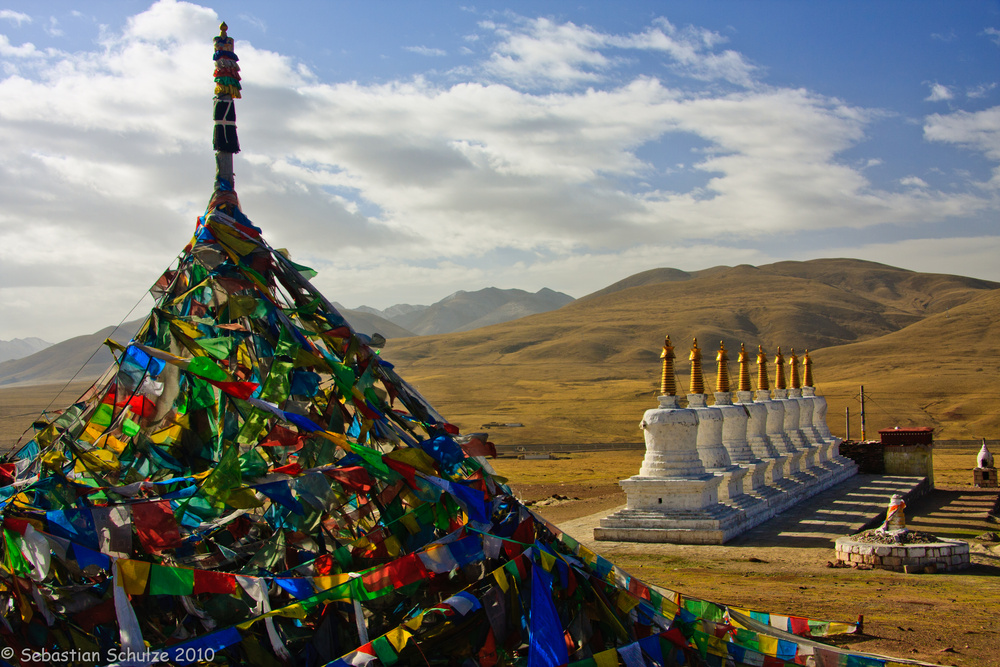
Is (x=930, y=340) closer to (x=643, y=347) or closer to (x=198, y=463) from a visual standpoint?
(x=643, y=347)

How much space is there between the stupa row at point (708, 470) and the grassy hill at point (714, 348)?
27462 mm

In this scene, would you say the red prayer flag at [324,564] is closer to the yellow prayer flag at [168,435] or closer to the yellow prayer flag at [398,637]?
the yellow prayer flag at [398,637]

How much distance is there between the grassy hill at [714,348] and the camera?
6125 centimetres

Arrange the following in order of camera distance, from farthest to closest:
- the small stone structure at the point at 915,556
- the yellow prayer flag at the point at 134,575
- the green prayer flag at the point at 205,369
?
1. the small stone structure at the point at 915,556
2. the green prayer flag at the point at 205,369
3. the yellow prayer flag at the point at 134,575

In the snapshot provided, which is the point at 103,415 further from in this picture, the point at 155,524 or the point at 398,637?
the point at 398,637

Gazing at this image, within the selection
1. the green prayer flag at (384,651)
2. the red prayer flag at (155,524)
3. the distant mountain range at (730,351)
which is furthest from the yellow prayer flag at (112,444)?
the distant mountain range at (730,351)

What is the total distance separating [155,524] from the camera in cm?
640

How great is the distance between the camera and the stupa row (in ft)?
53.8

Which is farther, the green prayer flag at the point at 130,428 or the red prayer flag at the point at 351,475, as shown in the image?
the green prayer flag at the point at 130,428

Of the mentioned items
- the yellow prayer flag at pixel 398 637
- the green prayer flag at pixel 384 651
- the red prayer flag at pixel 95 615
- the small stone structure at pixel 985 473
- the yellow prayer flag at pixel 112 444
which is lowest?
the small stone structure at pixel 985 473

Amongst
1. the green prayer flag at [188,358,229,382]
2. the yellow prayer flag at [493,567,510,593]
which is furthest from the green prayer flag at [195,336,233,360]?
the yellow prayer flag at [493,567,510,593]

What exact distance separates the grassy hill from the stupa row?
2746 cm

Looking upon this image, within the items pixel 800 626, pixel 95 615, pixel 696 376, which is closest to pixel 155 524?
pixel 95 615

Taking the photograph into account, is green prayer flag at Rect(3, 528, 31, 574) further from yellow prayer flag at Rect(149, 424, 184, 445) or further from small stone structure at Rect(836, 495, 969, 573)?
small stone structure at Rect(836, 495, 969, 573)
